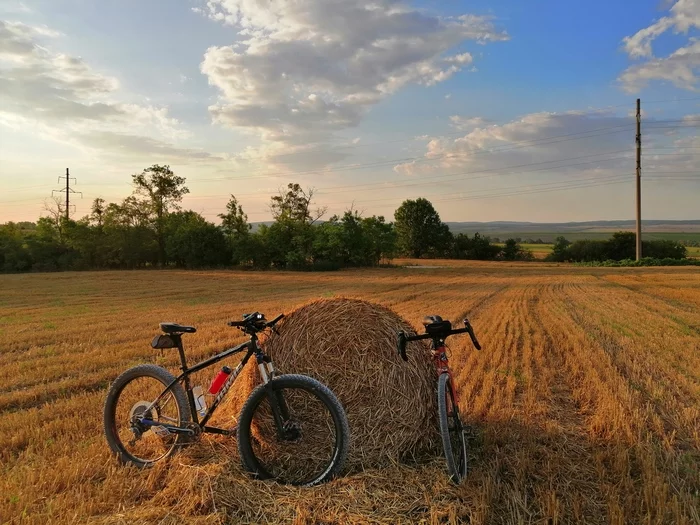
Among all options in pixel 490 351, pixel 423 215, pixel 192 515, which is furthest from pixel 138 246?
pixel 192 515

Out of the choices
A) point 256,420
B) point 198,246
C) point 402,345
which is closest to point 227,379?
point 256,420

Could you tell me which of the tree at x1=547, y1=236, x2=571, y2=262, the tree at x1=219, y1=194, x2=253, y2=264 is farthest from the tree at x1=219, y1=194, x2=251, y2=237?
the tree at x1=547, y1=236, x2=571, y2=262

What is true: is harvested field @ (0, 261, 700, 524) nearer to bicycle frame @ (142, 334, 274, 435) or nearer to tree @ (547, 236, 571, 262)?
bicycle frame @ (142, 334, 274, 435)

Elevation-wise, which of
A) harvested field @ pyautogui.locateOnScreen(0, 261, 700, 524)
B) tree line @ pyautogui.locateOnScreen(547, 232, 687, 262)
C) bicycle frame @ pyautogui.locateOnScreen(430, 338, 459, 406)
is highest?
tree line @ pyautogui.locateOnScreen(547, 232, 687, 262)

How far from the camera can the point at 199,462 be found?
3.95 metres

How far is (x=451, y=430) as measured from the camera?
12.6 feet

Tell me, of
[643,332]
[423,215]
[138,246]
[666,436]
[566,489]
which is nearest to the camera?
[566,489]

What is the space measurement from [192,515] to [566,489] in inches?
106

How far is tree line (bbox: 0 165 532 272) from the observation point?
3994 centimetres

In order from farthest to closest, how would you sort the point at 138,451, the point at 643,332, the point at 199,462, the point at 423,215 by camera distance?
the point at 423,215
the point at 643,332
the point at 138,451
the point at 199,462

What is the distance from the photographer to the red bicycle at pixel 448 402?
361 centimetres

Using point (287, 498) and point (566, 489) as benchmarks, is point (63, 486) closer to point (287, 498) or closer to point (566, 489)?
point (287, 498)

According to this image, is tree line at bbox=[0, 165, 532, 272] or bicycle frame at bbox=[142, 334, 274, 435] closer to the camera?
bicycle frame at bbox=[142, 334, 274, 435]

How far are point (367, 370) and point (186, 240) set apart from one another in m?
40.5
